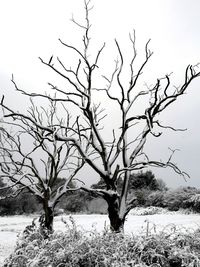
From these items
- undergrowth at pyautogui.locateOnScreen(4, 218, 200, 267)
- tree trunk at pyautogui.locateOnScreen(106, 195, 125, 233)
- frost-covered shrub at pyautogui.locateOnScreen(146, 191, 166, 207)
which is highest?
frost-covered shrub at pyautogui.locateOnScreen(146, 191, 166, 207)

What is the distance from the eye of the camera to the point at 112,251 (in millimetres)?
3932

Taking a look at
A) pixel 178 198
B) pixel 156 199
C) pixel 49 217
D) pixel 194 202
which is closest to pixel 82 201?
pixel 156 199

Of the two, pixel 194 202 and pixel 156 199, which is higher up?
pixel 156 199

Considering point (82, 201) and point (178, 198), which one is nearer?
point (178, 198)

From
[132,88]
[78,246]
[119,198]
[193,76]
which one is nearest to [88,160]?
[119,198]

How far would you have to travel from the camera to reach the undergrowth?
12.6 ft

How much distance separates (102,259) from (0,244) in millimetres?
11987

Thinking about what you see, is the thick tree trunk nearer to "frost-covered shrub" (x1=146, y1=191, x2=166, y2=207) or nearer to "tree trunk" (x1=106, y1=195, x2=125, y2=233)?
"tree trunk" (x1=106, y1=195, x2=125, y2=233)

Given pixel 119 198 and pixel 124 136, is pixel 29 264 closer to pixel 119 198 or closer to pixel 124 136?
pixel 119 198

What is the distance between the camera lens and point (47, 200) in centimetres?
1178

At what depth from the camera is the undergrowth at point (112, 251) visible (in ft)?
12.6

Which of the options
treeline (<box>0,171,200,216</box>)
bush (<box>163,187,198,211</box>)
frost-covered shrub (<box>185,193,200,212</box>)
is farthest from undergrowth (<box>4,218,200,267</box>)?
treeline (<box>0,171,200,216</box>)

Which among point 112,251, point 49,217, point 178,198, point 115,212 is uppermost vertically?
point 178,198

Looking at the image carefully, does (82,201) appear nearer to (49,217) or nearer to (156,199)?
(156,199)
